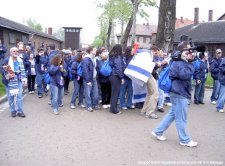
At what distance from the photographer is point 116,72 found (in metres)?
8.98

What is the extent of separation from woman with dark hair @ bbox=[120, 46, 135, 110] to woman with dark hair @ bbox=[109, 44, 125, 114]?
0.46m

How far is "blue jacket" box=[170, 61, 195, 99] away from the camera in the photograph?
19.2 ft

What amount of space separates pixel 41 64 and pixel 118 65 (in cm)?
404

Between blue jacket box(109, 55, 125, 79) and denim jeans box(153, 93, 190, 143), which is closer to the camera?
denim jeans box(153, 93, 190, 143)

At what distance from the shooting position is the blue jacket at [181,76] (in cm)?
586

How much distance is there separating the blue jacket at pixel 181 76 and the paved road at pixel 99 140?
42.6 inches

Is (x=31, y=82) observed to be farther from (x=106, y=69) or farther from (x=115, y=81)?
(x=115, y=81)

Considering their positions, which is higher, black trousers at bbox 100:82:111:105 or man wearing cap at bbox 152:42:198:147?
man wearing cap at bbox 152:42:198:147

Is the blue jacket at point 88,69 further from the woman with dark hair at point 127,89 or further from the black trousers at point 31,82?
the black trousers at point 31,82

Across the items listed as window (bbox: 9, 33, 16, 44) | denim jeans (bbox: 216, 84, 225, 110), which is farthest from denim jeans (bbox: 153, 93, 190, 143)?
window (bbox: 9, 33, 16, 44)

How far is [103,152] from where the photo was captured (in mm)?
5742

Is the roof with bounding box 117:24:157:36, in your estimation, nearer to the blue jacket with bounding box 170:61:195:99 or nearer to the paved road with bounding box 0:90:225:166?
the paved road with bounding box 0:90:225:166

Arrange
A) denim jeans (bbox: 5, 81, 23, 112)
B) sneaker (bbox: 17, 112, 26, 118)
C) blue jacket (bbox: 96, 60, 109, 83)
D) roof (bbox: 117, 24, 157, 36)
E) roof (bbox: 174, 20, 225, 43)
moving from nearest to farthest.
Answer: denim jeans (bbox: 5, 81, 23, 112)
sneaker (bbox: 17, 112, 26, 118)
blue jacket (bbox: 96, 60, 109, 83)
roof (bbox: 174, 20, 225, 43)
roof (bbox: 117, 24, 157, 36)

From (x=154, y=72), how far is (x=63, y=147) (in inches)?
163
